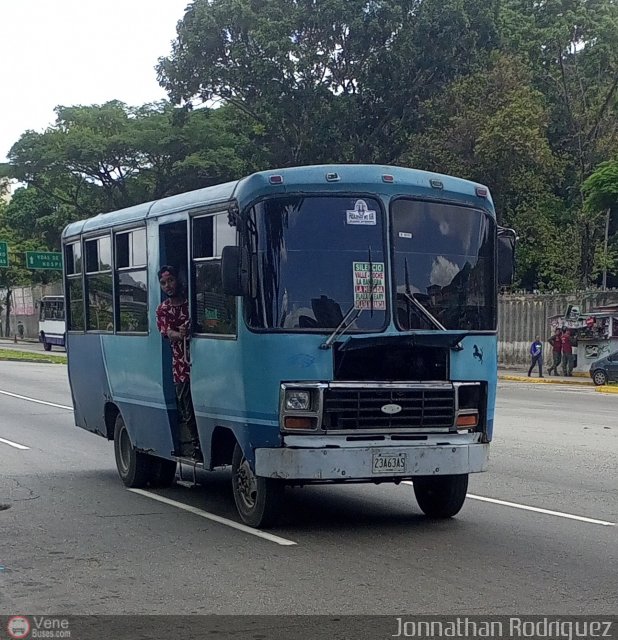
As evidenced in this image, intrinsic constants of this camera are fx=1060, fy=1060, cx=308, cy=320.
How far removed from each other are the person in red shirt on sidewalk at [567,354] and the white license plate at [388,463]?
26.1m

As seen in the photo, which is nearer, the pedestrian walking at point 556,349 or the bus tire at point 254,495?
the bus tire at point 254,495

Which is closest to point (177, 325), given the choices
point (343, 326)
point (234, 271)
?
point (234, 271)

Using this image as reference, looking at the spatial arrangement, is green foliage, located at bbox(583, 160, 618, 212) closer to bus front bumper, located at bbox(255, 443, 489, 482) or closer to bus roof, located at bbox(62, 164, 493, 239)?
bus roof, located at bbox(62, 164, 493, 239)

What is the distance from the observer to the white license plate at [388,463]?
849cm

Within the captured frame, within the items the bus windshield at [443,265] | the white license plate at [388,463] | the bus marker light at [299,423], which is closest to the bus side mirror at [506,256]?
the bus windshield at [443,265]

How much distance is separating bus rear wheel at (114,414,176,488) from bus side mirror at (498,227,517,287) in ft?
13.9

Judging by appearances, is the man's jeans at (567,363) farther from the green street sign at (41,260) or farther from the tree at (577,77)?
the green street sign at (41,260)

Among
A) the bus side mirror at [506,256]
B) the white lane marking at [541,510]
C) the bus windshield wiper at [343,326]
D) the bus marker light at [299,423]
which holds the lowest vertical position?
the white lane marking at [541,510]

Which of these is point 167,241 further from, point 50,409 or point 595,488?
point 50,409

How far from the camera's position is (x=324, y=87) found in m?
43.7

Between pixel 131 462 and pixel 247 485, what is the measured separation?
289 centimetres

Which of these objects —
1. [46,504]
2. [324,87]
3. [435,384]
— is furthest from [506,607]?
[324,87]

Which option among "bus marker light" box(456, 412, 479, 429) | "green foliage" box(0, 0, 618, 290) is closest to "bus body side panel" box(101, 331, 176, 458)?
"bus marker light" box(456, 412, 479, 429)

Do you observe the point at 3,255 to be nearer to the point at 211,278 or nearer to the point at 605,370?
the point at 605,370
